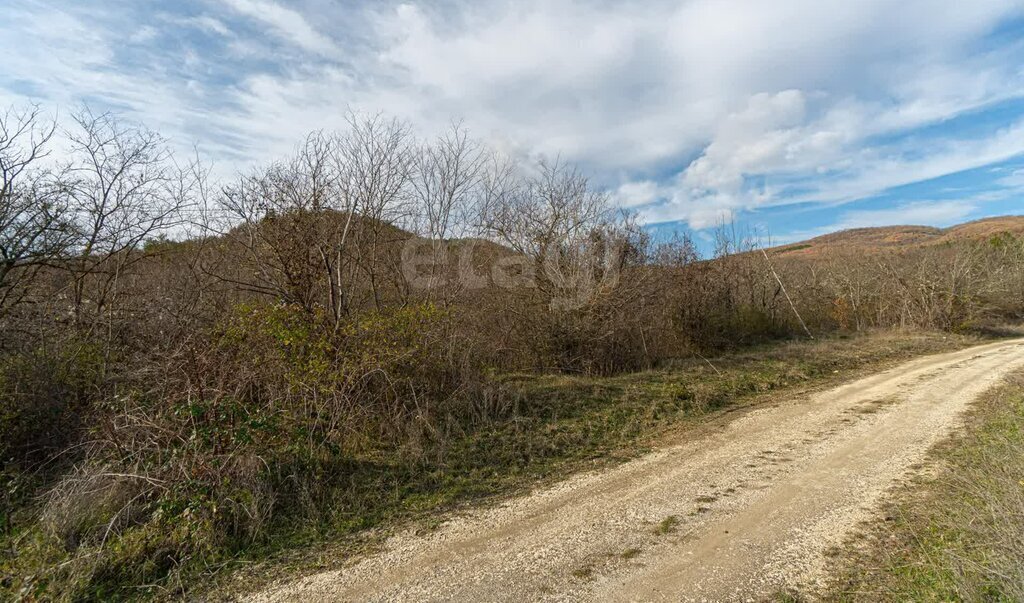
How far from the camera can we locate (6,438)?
5.73 meters

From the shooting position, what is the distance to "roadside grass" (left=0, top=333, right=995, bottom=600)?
3891 mm

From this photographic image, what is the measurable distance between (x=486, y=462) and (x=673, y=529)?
2664mm

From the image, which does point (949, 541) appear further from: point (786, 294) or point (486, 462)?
point (786, 294)

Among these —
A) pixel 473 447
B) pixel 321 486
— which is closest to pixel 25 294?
pixel 321 486

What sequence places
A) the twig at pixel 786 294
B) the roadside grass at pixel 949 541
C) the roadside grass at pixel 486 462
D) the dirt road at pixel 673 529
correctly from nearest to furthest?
the roadside grass at pixel 949 541, the dirt road at pixel 673 529, the roadside grass at pixel 486 462, the twig at pixel 786 294

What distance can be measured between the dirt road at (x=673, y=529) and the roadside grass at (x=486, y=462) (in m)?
0.43

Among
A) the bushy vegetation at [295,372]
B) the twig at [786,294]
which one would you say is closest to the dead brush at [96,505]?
the bushy vegetation at [295,372]

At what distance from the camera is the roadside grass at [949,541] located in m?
2.93

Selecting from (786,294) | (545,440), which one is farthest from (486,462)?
(786,294)

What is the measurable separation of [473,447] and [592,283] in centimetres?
656

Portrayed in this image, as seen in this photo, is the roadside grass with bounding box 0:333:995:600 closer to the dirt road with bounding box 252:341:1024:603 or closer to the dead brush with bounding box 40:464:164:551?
the dead brush with bounding box 40:464:164:551

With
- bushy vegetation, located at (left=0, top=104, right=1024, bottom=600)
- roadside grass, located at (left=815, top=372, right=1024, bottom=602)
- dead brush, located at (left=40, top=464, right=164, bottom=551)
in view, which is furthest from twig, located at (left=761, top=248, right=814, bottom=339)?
dead brush, located at (left=40, top=464, right=164, bottom=551)

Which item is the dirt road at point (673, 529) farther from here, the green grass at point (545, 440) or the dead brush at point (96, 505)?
→ the dead brush at point (96, 505)

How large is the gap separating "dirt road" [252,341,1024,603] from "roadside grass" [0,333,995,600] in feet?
1.40
